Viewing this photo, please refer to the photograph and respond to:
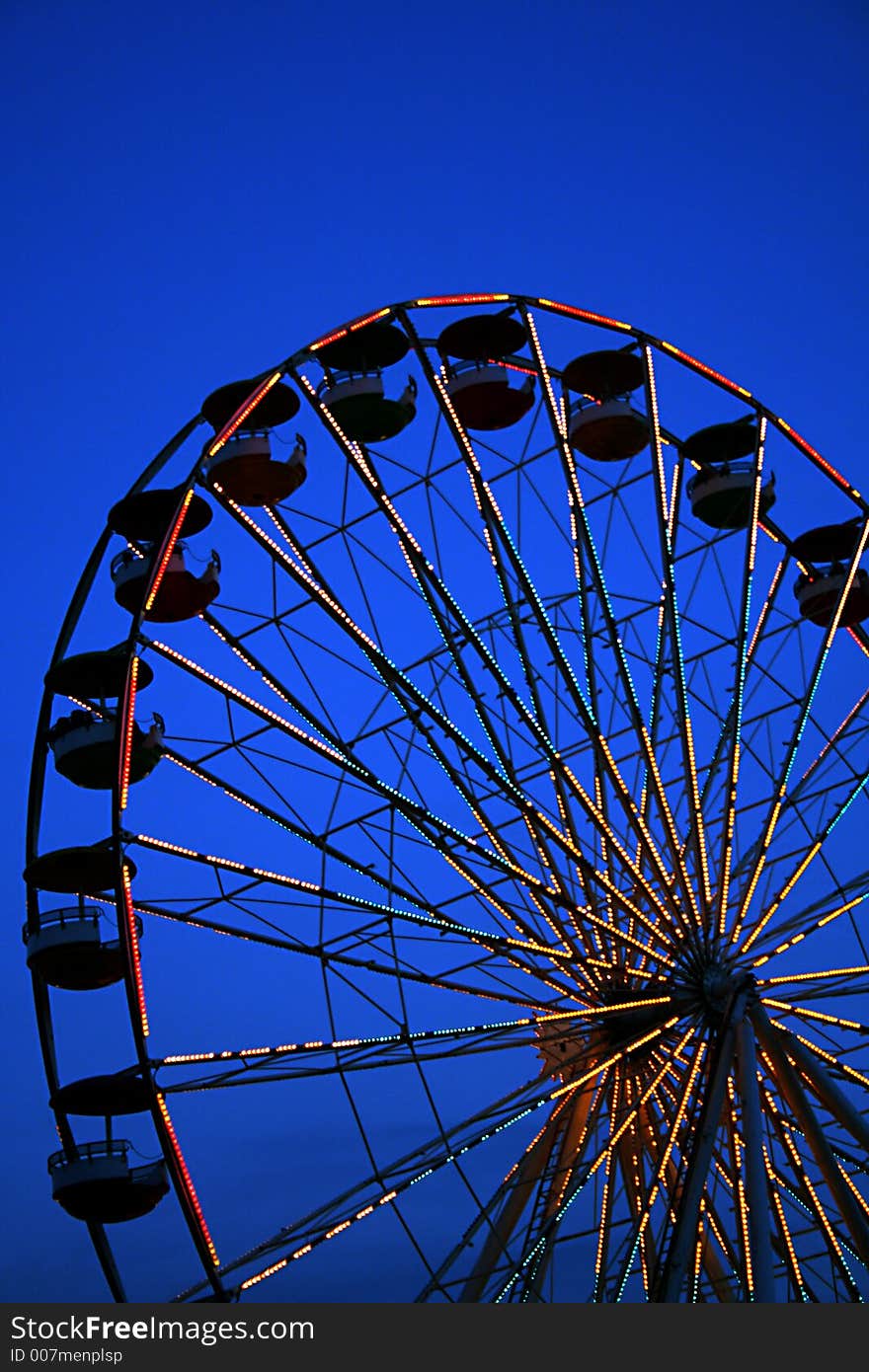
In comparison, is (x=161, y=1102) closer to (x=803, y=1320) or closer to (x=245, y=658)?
(x=245, y=658)

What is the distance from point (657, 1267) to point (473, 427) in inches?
368

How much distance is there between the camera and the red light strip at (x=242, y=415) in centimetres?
1769

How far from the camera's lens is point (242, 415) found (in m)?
17.7

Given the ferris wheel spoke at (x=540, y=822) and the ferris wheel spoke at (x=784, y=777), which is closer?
the ferris wheel spoke at (x=540, y=822)

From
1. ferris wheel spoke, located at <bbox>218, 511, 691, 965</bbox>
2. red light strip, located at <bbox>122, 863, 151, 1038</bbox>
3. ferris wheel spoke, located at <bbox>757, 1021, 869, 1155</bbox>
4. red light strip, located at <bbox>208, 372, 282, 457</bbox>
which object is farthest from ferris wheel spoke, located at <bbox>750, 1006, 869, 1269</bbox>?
red light strip, located at <bbox>208, 372, 282, 457</bbox>

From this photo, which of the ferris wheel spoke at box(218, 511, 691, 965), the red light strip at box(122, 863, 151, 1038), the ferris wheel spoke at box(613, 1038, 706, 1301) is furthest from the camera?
the ferris wheel spoke at box(613, 1038, 706, 1301)

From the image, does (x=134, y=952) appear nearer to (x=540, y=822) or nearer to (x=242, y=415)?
(x=540, y=822)

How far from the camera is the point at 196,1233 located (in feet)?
51.4

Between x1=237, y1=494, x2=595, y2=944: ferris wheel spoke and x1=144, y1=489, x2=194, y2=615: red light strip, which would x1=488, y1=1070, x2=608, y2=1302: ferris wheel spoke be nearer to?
x1=237, y1=494, x2=595, y2=944: ferris wheel spoke

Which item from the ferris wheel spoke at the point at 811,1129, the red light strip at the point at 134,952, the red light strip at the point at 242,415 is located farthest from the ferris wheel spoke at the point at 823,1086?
the red light strip at the point at 242,415

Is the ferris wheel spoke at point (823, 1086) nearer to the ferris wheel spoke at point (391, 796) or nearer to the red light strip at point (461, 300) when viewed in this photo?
the ferris wheel spoke at point (391, 796)

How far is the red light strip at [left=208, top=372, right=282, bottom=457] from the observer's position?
1769 cm

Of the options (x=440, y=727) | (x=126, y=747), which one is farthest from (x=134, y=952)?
(x=440, y=727)

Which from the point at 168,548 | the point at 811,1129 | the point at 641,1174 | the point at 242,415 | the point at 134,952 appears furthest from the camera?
the point at 641,1174
